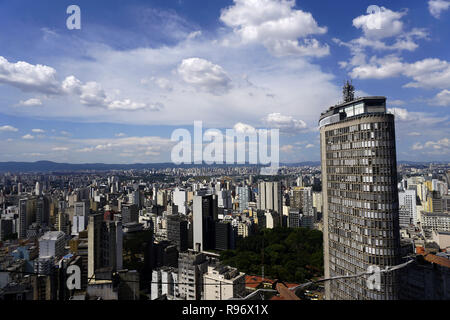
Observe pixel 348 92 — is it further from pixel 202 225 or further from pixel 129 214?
pixel 129 214

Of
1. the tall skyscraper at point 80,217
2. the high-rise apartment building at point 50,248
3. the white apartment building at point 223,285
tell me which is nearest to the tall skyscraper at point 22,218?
the tall skyscraper at point 80,217

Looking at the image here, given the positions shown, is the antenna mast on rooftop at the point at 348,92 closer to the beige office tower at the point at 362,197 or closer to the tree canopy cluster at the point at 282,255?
the beige office tower at the point at 362,197

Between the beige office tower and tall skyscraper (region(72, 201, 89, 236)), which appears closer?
the beige office tower

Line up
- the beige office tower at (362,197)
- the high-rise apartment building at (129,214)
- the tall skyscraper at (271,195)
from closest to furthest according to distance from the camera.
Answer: the beige office tower at (362,197)
the high-rise apartment building at (129,214)
the tall skyscraper at (271,195)

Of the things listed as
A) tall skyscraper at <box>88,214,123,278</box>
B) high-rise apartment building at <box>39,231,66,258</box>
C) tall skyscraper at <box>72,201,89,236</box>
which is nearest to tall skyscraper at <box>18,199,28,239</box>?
tall skyscraper at <box>72,201,89,236</box>

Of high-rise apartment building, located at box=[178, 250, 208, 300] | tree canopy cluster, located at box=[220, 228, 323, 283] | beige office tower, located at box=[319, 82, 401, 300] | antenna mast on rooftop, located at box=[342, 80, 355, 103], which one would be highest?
antenna mast on rooftop, located at box=[342, 80, 355, 103]

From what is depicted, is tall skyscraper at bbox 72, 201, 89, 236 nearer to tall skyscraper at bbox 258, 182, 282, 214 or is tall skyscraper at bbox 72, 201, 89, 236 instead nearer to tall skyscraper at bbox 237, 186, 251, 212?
tall skyscraper at bbox 258, 182, 282, 214
